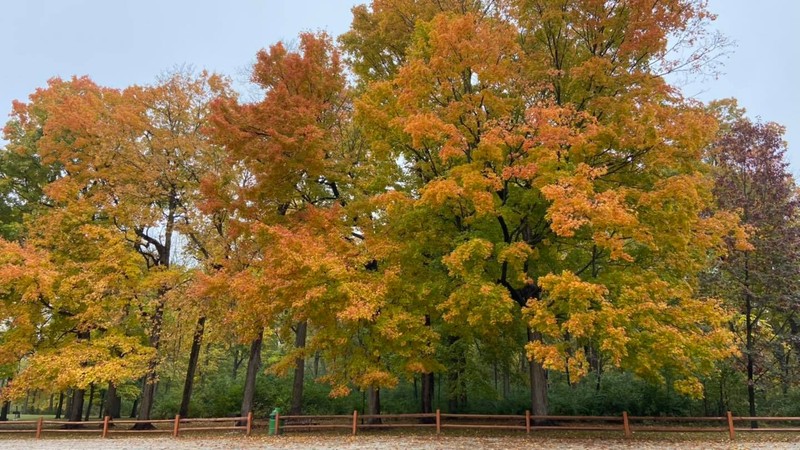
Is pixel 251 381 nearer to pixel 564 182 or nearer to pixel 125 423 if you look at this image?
pixel 125 423

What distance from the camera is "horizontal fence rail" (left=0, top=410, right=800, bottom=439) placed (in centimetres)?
1372

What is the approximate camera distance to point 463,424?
15.2 m

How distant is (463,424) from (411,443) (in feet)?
9.55

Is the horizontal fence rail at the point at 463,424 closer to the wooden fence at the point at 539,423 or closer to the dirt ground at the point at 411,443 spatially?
the wooden fence at the point at 539,423

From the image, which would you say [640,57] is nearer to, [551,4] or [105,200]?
[551,4]

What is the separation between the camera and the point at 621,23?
13547mm

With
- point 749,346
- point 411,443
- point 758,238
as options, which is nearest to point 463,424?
point 411,443

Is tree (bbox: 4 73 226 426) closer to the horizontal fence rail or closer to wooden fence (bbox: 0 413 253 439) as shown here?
wooden fence (bbox: 0 413 253 439)

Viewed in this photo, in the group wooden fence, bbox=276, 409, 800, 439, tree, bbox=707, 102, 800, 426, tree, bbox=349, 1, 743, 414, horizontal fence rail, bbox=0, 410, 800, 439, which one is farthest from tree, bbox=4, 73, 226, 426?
tree, bbox=707, 102, 800, 426

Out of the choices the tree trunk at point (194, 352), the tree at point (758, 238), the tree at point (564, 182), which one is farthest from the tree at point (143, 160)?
the tree at point (758, 238)

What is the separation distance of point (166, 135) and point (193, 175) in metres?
2.11

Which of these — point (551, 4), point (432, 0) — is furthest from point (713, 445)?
point (432, 0)

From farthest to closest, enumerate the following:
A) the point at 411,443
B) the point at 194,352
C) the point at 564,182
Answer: the point at 194,352 → the point at 411,443 → the point at 564,182

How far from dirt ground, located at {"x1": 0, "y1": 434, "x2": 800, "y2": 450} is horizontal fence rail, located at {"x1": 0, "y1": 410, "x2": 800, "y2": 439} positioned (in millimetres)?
393
